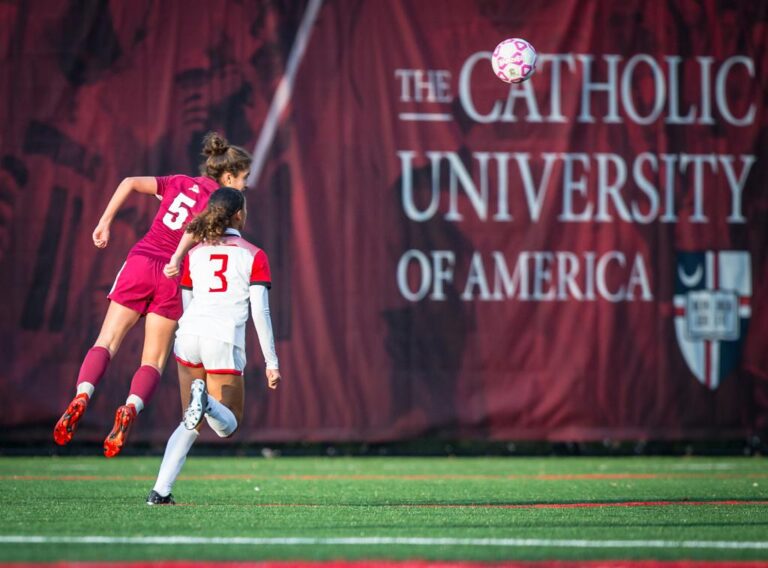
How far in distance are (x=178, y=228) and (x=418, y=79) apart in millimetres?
4511

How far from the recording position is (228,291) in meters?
6.01

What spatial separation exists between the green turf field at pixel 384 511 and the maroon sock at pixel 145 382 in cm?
56

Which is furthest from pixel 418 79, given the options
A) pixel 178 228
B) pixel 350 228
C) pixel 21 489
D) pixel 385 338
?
pixel 21 489

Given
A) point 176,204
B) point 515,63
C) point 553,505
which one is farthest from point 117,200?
point 515,63

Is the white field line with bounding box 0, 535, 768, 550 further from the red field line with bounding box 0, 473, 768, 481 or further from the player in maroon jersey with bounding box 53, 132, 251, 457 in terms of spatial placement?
the red field line with bounding box 0, 473, 768, 481

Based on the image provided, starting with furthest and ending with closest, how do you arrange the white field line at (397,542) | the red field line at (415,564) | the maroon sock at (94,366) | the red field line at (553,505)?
1. the maroon sock at (94,366)
2. the red field line at (553,505)
3. the white field line at (397,542)
4. the red field line at (415,564)

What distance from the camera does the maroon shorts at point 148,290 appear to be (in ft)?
21.8

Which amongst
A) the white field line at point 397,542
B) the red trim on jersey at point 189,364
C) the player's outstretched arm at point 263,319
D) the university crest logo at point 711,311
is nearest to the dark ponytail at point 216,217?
the player's outstretched arm at point 263,319

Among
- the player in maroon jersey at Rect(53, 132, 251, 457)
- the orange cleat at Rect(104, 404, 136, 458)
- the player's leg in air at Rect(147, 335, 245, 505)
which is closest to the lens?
the orange cleat at Rect(104, 404, 136, 458)

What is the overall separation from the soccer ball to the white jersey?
3.12 meters

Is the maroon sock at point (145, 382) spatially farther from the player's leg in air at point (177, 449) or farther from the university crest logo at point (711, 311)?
the university crest logo at point (711, 311)

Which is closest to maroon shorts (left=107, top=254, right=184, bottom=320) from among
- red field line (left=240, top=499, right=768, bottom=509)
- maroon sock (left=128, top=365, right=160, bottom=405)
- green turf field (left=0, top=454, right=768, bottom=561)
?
maroon sock (left=128, top=365, right=160, bottom=405)

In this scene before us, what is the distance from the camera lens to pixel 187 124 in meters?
10.5

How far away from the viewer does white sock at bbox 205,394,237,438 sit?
5776 mm
